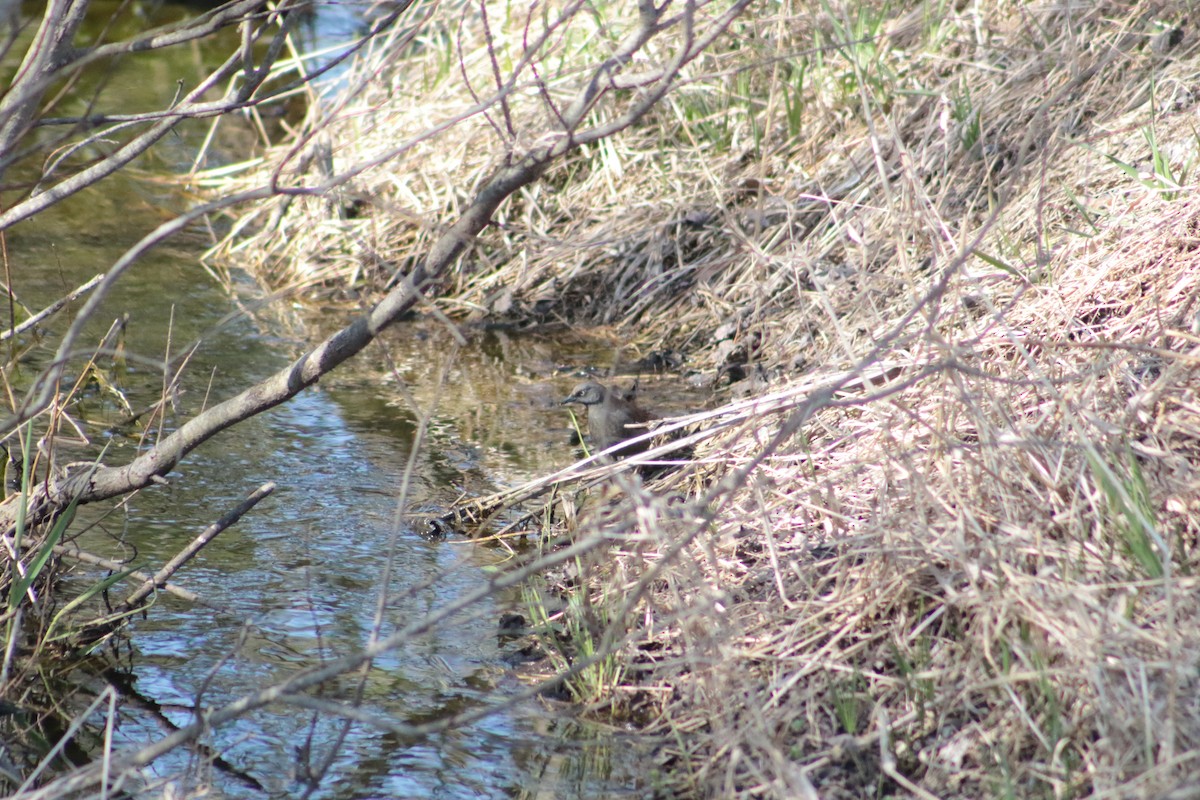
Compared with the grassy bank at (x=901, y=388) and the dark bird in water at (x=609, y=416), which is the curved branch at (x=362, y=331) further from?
the dark bird in water at (x=609, y=416)

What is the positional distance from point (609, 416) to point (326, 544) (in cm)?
139

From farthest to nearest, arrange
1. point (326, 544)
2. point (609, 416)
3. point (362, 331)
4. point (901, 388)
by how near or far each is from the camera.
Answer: point (609, 416)
point (326, 544)
point (362, 331)
point (901, 388)

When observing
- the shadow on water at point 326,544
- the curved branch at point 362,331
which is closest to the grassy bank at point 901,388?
the curved branch at point 362,331

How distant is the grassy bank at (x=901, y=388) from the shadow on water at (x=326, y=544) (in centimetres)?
38

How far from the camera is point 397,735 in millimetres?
3246

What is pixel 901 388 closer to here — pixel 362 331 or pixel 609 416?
pixel 362 331

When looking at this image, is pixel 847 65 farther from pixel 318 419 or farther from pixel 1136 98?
pixel 318 419

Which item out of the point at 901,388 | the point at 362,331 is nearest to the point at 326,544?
the point at 362,331

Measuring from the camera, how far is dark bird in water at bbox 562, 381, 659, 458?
510 cm

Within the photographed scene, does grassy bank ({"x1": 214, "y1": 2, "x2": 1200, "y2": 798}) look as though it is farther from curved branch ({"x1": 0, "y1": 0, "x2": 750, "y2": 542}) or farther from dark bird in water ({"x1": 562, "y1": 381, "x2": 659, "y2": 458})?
dark bird in water ({"x1": 562, "y1": 381, "x2": 659, "y2": 458})

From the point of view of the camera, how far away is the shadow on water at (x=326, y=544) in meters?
3.12

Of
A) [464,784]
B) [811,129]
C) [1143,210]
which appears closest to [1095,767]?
[464,784]

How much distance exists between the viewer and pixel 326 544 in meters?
4.31

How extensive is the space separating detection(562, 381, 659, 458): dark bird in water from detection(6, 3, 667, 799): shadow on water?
223 mm
